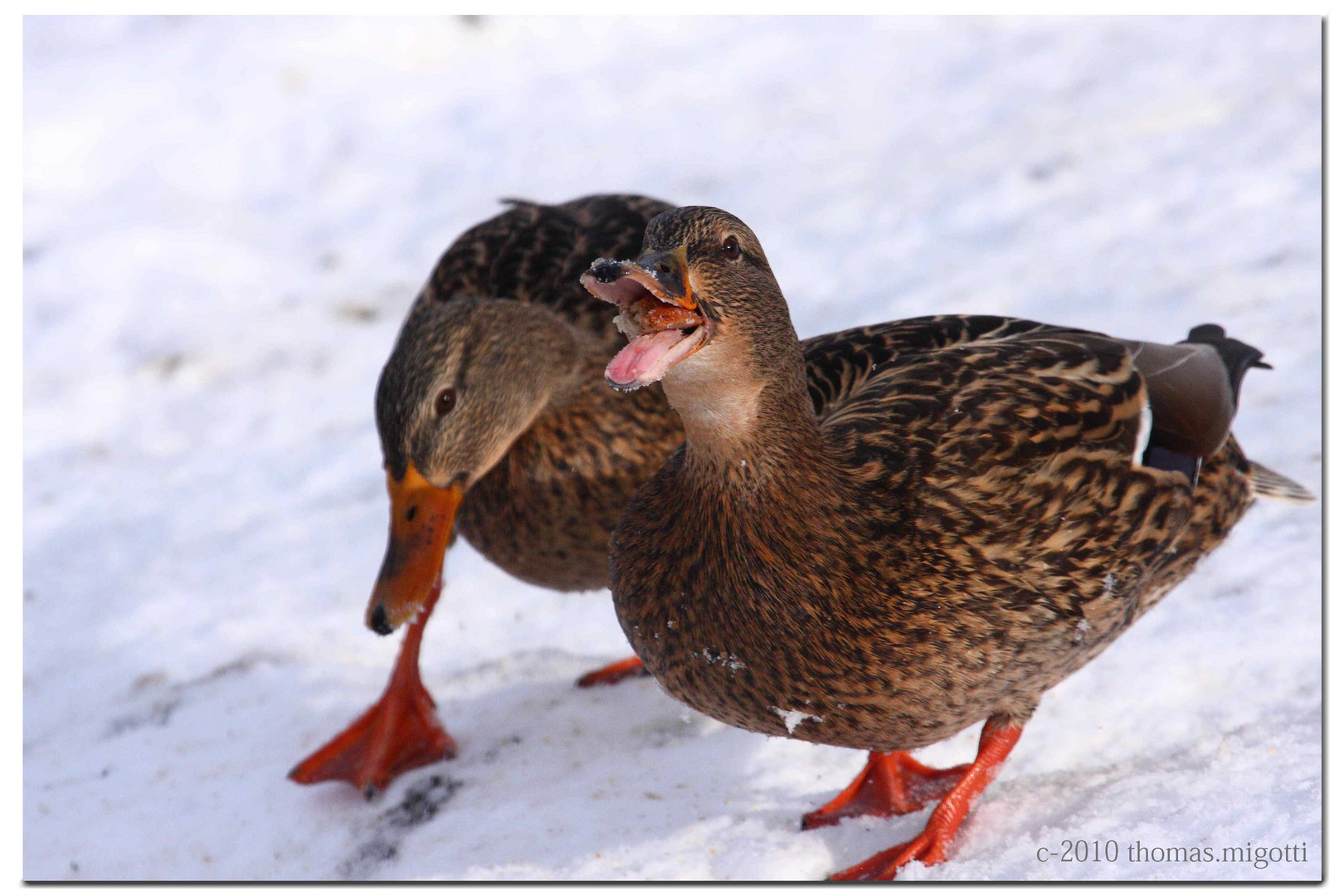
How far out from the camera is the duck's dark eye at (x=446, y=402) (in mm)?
3154

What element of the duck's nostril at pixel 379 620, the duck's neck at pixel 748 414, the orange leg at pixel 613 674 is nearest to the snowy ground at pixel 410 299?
the orange leg at pixel 613 674

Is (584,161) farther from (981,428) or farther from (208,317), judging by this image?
(981,428)

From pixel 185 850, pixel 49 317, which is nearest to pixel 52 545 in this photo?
pixel 49 317

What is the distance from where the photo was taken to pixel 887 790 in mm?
3045

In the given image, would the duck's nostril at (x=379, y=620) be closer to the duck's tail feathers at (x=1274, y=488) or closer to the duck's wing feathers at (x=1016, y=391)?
the duck's wing feathers at (x=1016, y=391)

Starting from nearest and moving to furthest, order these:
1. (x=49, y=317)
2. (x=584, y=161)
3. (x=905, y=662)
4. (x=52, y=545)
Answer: (x=905, y=662) < (x=52, y=545) < (x=49, y=317) < (x=584, y=161)

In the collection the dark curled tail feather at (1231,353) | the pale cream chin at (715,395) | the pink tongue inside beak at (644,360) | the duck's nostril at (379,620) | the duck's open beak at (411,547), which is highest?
the pink tongue inside beak at (644,360)

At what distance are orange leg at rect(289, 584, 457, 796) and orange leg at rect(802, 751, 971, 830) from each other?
1.19 meters

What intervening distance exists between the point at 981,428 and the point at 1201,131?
403cm

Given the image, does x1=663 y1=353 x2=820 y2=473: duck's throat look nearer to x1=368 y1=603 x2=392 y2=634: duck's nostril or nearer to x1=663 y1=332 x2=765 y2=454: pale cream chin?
x1=663 y1=332 x2=765 y2=454: pale cream chin

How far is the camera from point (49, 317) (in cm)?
559

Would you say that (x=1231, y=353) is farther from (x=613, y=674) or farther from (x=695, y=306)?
(x=613, y=674)

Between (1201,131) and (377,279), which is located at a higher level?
(1201,131)

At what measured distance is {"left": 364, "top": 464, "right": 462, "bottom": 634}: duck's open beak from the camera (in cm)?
312
